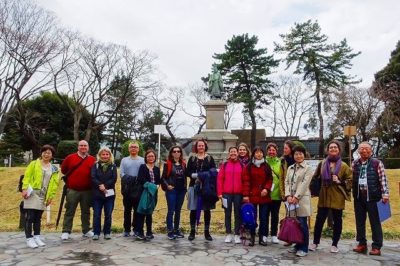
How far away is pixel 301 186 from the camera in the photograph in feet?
17.5

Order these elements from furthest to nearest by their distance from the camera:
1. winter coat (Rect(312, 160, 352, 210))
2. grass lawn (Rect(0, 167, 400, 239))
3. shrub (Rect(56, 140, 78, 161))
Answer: shrub (Rect(56, 140, 78, 161)) < grass lawn (Rect(0, 167, 400, 239)) < winter coat (Rect(312, 160, 352, 210))

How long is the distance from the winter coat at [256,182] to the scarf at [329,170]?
31.8 inches

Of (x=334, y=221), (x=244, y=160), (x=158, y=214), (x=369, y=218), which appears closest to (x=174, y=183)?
(x=244, y=160)

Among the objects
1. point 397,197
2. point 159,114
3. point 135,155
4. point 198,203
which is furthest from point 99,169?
point 159,114

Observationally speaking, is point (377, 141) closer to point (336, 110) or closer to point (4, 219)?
point (336, 110)

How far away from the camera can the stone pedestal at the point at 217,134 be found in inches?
671

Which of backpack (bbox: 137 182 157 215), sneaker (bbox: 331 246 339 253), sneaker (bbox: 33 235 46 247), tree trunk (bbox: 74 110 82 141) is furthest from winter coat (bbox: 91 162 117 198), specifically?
tree trunk (bbox: 74 110 82 141)

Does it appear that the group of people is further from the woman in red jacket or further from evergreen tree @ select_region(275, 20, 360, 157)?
evergreen tree @ select_region(275, 20, 360, 157)

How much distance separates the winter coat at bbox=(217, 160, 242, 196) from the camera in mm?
5855

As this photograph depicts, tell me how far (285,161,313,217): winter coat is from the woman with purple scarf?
23cm

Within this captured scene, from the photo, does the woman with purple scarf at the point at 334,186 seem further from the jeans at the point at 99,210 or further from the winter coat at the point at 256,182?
the jeans at the point at 99,210

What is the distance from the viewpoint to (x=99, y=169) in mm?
6082

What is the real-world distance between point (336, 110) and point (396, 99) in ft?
12.7

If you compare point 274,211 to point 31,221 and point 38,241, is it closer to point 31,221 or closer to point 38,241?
point 38,241
